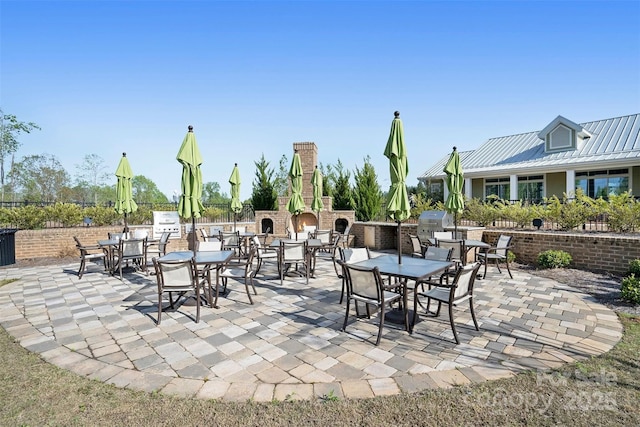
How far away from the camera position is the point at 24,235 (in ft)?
33.1

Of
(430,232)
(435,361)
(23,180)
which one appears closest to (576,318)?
(435,361)

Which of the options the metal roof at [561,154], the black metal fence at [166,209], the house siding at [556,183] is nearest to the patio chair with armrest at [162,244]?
the black metal fence at [166,209]

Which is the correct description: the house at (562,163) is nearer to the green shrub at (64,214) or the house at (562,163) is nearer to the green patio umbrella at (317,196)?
the green patio umbrella at (317,196)

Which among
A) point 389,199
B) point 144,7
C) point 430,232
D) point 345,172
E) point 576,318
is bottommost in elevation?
point 576,318

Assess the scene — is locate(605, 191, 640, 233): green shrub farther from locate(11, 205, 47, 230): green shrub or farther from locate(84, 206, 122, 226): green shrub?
locate(11, 205, 47, 230): green shrub

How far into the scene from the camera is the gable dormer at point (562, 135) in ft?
57.7

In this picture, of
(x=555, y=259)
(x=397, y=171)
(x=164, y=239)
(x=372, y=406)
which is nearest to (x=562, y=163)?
(x=555, y=259)

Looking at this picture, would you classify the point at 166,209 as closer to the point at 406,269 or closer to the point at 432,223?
the point at 432,223

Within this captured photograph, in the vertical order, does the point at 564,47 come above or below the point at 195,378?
above

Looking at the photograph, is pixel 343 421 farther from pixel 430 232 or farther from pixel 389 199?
pixel 430 232

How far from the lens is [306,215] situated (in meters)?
14.2

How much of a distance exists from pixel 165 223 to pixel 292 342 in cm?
1029

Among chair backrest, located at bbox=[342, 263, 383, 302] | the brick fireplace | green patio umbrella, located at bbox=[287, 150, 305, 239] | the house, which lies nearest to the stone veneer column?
the brick fireplace

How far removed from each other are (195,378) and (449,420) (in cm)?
223
